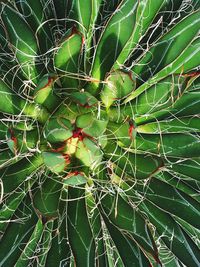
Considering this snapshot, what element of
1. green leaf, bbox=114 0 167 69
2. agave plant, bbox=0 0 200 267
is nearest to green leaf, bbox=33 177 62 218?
agave plant, bbox=0 0 200 267

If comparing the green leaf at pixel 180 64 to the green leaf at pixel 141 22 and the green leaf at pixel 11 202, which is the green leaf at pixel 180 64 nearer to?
the green leaf at pixel 141 22

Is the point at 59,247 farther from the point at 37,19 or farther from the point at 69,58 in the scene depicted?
the point at 37,19

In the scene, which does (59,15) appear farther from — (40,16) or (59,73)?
(59,73)

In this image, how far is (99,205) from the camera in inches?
58.4

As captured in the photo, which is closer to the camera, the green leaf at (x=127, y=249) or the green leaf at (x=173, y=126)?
the green leaf at (x=127, y=249)

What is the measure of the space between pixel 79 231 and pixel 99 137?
22 cm

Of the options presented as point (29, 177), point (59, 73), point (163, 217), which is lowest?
point (163, 217)

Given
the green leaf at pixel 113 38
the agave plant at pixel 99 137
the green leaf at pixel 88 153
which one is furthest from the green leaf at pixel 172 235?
the green leaf at pixel 113 38

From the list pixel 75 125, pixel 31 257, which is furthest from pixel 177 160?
pixel 31 257

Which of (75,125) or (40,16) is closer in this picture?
(75,125)

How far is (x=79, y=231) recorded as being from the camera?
137 centimetres

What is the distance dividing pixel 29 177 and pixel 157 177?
1.07ft

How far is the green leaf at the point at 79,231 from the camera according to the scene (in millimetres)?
1334

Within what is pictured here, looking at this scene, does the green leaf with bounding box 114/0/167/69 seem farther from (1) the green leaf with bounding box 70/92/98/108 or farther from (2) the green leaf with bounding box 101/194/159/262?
(2) the green leaf with bounding box 101/194/159/262
